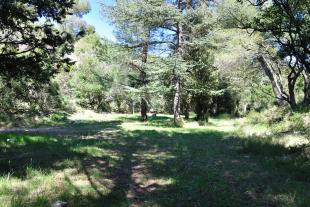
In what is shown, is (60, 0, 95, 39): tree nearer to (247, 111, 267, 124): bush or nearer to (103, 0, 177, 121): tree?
(103, 0, 177, 121): tree

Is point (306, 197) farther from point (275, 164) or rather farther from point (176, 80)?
point (176, 80)

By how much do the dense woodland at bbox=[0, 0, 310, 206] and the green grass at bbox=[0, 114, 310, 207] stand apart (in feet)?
1.25

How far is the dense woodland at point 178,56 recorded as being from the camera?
35.8ft

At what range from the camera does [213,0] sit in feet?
89.0

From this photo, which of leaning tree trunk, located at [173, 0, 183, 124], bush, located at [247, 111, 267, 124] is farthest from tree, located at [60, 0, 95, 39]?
bush, located at [247, 111, 267, 124]

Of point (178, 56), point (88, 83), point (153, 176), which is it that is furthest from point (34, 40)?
point (88, 83)

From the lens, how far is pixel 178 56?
80.3 feet

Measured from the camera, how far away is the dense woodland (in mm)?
10906

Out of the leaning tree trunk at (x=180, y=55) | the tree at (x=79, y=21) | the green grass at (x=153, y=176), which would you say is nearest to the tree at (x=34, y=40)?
the green grass at (x=153, y=176)

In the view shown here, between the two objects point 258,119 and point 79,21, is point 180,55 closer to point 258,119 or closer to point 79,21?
point 258,119

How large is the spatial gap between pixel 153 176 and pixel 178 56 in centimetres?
1663

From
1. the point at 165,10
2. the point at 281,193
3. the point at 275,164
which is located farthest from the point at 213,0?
the point at 281,193

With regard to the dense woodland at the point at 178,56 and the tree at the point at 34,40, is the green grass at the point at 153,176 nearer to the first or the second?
the dense woodland at the point at 178,56

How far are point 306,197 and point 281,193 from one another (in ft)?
1.50
